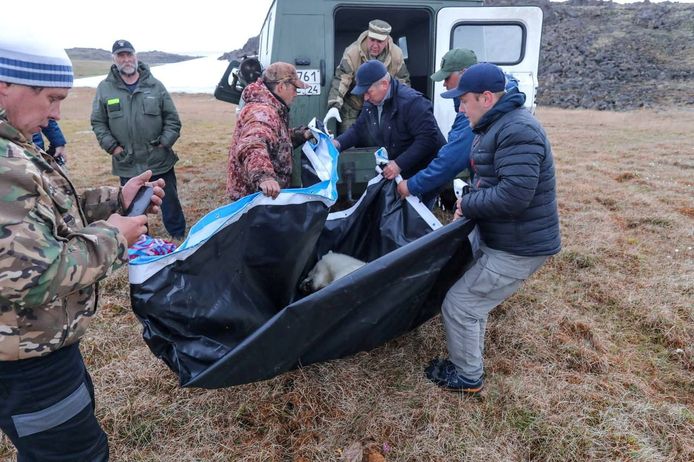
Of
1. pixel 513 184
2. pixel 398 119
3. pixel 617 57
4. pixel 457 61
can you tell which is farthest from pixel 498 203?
pixel 617 57

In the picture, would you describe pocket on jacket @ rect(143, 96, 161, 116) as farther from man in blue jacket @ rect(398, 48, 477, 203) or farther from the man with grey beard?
man in blue jacket @ rect(398, 48, 477, 203)

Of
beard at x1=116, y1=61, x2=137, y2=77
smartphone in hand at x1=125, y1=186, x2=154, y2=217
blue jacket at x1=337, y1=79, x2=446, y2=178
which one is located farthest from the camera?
beard at x1=116, y1=61, x2=137, y2=77

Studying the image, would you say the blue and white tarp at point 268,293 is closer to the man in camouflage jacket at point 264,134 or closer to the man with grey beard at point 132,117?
the man in camouflage jacket at point 264,134

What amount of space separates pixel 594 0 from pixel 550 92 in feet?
81.0

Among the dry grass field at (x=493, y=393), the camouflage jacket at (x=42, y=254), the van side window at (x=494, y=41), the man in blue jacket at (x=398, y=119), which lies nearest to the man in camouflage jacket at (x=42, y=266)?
the camouflage jacket at (x=42, y=254)

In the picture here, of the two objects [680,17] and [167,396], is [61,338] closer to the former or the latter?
[167,396]

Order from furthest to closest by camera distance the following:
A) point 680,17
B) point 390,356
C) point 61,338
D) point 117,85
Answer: point 680,17
point 117,85
point 390,356
point 61,338

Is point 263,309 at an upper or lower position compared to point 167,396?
upper

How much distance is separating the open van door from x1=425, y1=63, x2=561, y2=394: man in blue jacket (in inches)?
70.5

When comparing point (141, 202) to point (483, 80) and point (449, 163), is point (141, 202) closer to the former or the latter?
point (483, 80)

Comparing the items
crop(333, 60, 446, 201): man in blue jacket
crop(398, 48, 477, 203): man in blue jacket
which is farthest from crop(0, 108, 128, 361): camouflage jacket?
crop(333, 60, 446, 201): man in blue jacket

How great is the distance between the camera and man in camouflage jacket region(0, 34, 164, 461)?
1035 mm

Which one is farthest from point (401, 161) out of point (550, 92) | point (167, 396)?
point (550, 92)

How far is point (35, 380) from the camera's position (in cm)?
122
